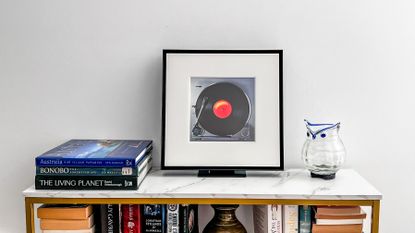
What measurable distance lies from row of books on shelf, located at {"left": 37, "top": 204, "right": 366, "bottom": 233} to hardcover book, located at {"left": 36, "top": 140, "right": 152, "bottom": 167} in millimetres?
132

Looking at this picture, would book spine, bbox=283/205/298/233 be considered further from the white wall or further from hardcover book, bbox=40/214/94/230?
hardcover book, bbox=40/214/94/230

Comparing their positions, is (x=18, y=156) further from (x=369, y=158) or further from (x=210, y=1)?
(x=369, y=158)

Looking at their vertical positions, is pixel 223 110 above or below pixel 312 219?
above

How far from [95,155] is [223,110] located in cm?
42

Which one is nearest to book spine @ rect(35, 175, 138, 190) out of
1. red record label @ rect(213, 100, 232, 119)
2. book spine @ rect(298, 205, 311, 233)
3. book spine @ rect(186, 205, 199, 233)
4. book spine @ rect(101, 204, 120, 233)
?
book spine @ rect(101, 204, 120, 233)

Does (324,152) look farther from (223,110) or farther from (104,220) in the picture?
(104,220)

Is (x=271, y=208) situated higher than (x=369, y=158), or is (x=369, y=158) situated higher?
(x=369, y=158)

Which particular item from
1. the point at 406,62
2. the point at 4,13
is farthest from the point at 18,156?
the point at 406,62

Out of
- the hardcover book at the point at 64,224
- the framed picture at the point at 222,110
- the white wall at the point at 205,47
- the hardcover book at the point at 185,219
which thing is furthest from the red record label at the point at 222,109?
the hardcover book at the point at 64,224

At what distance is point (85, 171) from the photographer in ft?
4.66

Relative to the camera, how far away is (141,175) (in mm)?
1477

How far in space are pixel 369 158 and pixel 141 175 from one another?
756mm

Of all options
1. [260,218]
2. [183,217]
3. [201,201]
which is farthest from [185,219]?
[260,218]

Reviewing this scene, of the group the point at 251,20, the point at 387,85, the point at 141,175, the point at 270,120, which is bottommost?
the point at 141,175
